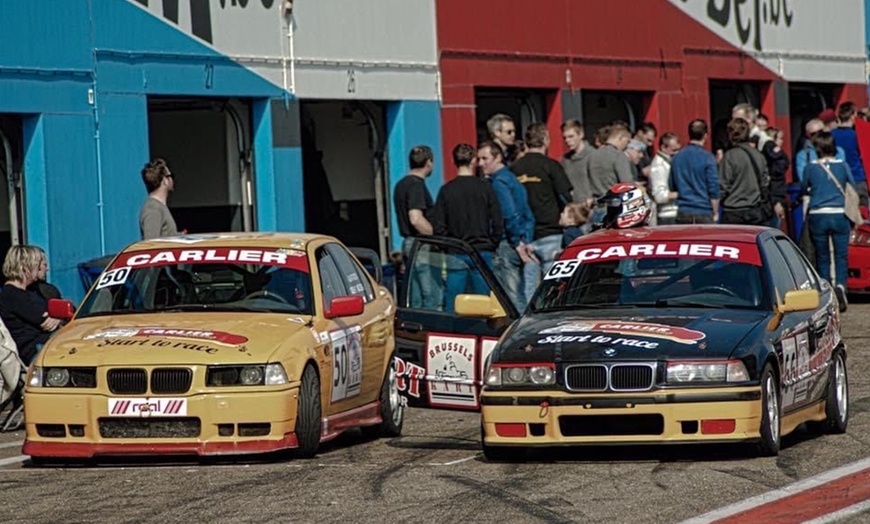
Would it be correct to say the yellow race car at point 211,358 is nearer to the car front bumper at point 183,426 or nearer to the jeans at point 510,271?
the car front bumper at point 183,426

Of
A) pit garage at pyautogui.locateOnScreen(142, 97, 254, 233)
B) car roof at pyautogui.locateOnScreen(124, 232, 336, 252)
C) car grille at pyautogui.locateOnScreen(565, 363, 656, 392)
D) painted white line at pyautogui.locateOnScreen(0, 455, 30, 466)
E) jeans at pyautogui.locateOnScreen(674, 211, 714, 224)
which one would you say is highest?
pit garage at pyautogui.locateOnScreen(142, 97, 254, 233)

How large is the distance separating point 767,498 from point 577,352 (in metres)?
1.67

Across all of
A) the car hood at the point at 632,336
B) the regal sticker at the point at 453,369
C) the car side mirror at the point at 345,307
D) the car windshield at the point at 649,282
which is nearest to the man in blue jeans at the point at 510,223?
the regal sticker at the point at 453,369

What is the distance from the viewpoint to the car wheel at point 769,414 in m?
10.4

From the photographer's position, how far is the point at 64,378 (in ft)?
37.0

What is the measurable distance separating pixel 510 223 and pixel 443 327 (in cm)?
441

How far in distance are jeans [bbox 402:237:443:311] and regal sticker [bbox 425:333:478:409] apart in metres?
0.36

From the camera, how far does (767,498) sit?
9.17m

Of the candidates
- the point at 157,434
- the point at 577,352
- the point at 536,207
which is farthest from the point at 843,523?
the point at 536,207

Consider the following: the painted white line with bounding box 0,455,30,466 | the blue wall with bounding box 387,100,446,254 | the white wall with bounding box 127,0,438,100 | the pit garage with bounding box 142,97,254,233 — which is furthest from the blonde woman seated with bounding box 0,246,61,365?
the blue wall with bounding box 387,100,446,254

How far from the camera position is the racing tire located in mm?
12852

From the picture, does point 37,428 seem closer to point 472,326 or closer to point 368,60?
point 472,326

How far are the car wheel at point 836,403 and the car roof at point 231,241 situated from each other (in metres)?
3.34

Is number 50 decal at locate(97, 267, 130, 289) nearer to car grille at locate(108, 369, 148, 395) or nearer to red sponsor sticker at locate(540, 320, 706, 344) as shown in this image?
car grille at locate(108, 369, 148, 395)
